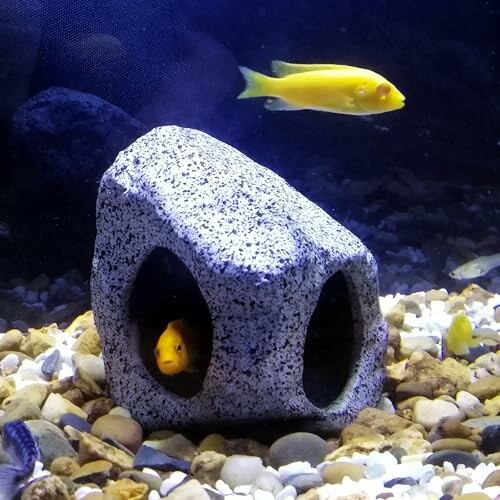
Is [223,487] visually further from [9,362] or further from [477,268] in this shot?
[477,268]

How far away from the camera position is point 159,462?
275 cm

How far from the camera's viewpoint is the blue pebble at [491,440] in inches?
114

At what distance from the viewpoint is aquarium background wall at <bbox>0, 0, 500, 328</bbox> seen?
434 cm

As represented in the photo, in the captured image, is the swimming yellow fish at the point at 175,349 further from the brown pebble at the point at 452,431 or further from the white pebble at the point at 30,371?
the brown pebble at the point at 452,431

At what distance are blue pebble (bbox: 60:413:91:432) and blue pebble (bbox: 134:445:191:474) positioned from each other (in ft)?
1.39

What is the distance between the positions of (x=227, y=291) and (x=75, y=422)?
1.03 m

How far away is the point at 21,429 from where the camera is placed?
256cm

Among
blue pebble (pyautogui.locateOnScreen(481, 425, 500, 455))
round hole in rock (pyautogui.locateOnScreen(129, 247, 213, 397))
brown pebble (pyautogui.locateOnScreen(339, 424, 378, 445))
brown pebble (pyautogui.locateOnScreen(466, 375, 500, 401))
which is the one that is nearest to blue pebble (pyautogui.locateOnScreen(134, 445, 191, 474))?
round hole in rock (pyautogui.locateOnScreen(129, 247, 213, 397))

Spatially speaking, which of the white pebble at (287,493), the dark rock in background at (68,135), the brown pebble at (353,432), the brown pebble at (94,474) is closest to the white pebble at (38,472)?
the brown pebble at (94,474)

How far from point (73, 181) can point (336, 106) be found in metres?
1.83

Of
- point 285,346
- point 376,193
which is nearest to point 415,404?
point 285,346

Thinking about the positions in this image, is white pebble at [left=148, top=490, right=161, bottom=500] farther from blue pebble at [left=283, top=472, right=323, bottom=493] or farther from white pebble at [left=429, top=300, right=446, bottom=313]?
white pebble at [left=429, top=300, right=446, bottom=313]

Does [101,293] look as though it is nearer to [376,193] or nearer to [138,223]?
[138,223]

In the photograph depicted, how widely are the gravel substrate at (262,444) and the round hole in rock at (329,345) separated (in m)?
0.29
